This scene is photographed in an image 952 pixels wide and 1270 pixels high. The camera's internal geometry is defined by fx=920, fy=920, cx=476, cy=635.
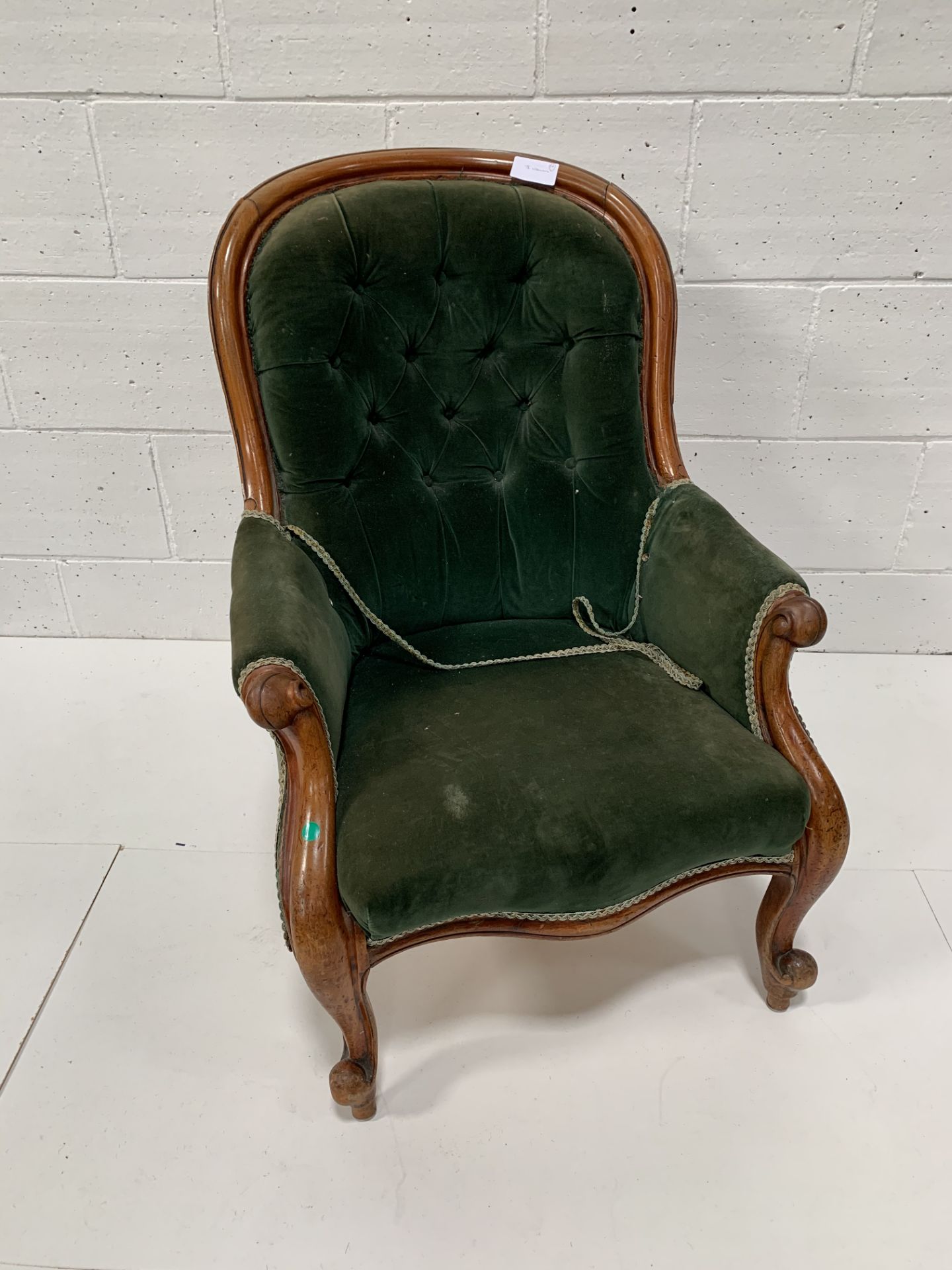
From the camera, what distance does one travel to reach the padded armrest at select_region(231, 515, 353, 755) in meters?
1.02

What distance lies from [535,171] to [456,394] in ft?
1.16

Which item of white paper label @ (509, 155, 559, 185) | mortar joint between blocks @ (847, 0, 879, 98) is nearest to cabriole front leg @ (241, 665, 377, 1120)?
white paper label @ (509, 155, 559, 185)

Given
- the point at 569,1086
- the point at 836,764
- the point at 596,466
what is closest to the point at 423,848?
the point at 569,1086

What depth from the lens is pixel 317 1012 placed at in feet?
4.24

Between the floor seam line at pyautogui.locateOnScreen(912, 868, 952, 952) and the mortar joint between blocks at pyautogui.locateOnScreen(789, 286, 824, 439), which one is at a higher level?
the mortar joint between blocks at pyautogui.locateOnScreen(789, 286, 824, 439)

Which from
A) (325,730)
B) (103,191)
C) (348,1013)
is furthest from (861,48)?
(348,1013)

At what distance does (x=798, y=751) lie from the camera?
1.12 metres

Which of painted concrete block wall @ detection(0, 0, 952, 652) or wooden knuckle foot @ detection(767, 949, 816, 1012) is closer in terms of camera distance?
wooden knuckle foot @ detection(767, 949, 816, 1012)

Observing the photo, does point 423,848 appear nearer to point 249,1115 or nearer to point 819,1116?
point 249,1115

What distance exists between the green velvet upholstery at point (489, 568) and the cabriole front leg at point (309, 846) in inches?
1.1

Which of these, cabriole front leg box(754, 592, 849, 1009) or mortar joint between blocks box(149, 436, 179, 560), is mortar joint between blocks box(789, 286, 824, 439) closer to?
cabriole front leg box(754, 592, 849, 1009)

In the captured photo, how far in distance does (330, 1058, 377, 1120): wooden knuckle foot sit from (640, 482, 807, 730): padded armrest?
647 millimetres

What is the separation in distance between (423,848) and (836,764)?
108 cm

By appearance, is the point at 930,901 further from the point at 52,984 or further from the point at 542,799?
the point at 52,984
